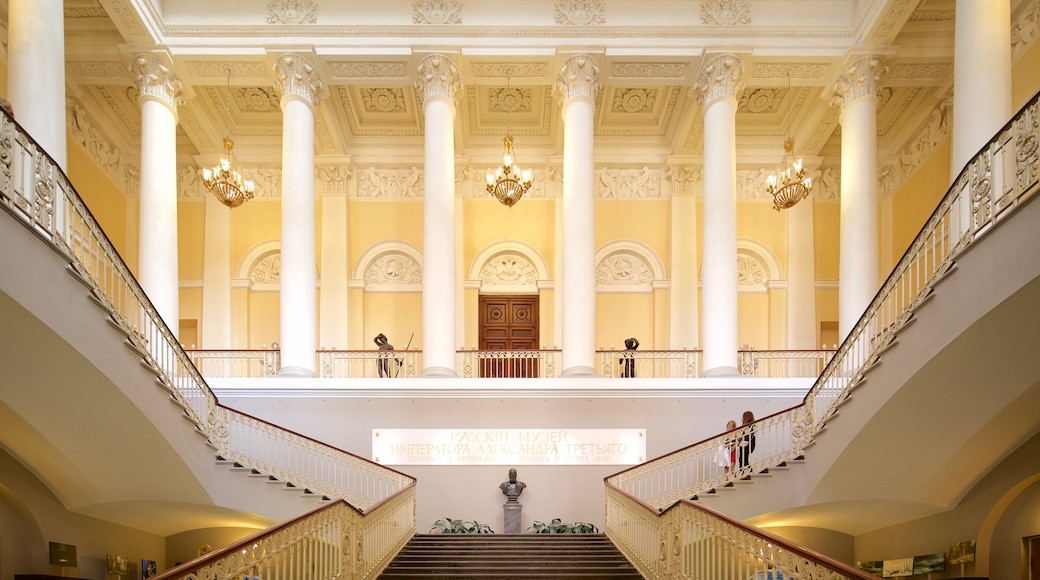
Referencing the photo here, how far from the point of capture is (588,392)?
13.4m

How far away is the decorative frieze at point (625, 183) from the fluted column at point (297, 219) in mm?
7491

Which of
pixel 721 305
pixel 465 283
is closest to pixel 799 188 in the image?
pixel 721 305

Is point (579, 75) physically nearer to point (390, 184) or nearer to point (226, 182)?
point (390, 184)

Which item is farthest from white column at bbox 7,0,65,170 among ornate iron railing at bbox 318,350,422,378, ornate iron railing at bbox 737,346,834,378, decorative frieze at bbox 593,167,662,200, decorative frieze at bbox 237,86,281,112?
ornate iron railing at bbox 737,346,834,378

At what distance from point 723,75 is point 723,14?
116 cm

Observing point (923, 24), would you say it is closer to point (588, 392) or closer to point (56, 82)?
point (588, 392)

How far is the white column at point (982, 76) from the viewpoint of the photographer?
10.6 metres

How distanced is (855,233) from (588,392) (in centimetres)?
575

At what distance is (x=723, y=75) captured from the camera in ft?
47.3

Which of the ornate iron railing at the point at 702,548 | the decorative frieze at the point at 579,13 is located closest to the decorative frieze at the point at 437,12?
the decorative frieze at the point at 579,13

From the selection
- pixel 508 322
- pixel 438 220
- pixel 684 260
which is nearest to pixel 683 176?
pixel 684 260

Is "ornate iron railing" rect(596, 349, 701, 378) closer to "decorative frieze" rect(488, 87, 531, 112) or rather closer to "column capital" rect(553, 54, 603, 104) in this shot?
"column capital" rect(553, 54, 603, 104)

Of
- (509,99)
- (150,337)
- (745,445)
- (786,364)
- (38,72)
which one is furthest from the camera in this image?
(509,99)

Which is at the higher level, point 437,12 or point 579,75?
point 437,12
